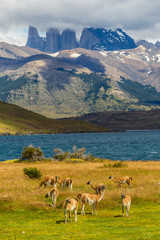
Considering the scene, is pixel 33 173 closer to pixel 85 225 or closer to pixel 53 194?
pixel 53 194

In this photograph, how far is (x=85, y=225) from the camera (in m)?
24.2

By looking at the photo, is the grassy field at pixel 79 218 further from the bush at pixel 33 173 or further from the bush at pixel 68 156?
the bush at pixel 68 156

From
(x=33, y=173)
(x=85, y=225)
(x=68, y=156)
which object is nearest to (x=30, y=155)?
(x=68, y=156)

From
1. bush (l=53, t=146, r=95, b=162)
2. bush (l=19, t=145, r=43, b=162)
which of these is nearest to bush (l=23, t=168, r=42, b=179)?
bush (l=53, t=146, r=95, b=162)

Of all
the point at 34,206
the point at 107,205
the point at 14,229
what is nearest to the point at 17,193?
the point at 34,206

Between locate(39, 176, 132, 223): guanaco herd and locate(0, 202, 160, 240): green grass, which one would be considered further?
locate(39, 176, 132, 223): guanaco herd

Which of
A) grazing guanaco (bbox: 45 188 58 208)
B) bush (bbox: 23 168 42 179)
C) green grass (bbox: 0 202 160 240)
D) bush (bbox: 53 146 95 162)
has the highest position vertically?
bush (bbox: 53 146 95 162)

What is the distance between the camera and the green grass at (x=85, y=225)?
69.1ft

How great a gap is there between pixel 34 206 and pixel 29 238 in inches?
386

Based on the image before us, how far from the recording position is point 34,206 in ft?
99.9

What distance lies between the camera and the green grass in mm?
21062

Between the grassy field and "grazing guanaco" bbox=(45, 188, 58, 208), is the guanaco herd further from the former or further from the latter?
the grassy field

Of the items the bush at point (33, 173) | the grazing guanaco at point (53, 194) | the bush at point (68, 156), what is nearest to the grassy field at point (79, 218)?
the grazing guanaco at point (53, 194)

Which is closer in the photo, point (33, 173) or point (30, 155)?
point (33, 173)
